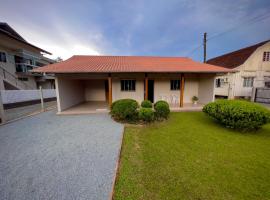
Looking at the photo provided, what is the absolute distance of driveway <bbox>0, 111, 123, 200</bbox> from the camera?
7.02 ft

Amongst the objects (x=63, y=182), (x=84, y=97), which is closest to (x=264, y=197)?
(x=63, y=182)

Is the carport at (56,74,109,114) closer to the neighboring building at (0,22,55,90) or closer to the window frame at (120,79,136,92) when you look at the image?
the window frame at (120,79,136,92)

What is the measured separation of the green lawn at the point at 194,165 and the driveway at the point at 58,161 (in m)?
0.44

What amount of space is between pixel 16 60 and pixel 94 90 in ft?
30.8

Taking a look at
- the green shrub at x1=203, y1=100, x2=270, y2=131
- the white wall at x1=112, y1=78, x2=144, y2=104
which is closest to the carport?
the white wall at x1=112, y1=78, x2=144, y2=104

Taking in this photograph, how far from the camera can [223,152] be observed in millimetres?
3500

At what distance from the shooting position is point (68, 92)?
30.1 feet

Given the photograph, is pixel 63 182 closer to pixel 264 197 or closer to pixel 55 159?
pixel 55 159

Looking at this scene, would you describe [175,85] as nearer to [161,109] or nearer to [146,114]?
[161,109]

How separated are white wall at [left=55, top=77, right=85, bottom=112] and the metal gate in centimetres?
1743

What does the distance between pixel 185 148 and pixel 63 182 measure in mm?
3344

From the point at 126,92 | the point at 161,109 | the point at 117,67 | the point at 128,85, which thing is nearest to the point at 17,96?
the point at 117,67

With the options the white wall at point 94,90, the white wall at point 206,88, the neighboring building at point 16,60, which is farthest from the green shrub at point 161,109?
the neighboring building at point 16,60

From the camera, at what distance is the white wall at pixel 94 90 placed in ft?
38.4
